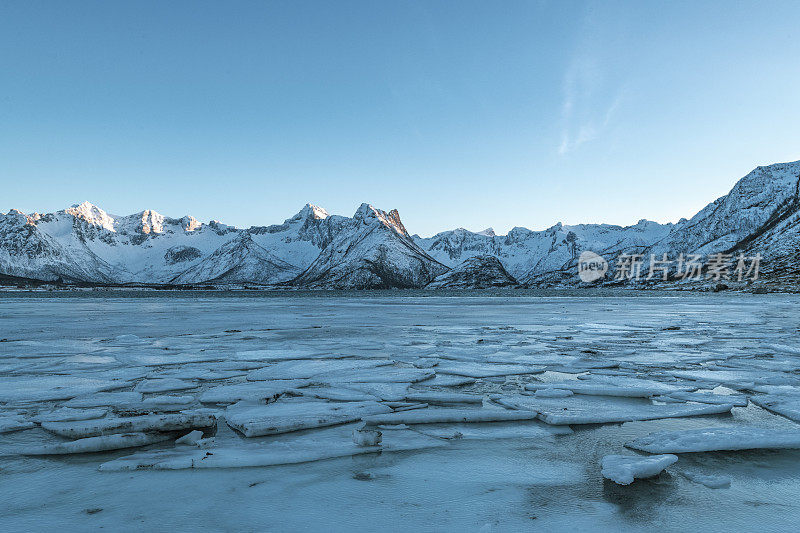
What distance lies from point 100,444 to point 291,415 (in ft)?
6.15

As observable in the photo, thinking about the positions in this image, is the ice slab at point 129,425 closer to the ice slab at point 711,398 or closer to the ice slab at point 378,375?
the ice slab at point 378,375

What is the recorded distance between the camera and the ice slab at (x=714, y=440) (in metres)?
4.42

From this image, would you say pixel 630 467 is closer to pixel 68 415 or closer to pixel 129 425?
pixel 129 425

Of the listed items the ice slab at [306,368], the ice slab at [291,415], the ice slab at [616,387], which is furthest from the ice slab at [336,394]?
the ice slab at [616,387]

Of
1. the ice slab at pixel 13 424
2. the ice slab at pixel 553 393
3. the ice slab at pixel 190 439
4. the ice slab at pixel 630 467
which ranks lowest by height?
the ice slab at pixel 13 424

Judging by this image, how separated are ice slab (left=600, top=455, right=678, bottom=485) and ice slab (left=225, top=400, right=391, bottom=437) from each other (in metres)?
2.74

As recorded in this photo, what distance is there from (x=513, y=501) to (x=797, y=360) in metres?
10.1

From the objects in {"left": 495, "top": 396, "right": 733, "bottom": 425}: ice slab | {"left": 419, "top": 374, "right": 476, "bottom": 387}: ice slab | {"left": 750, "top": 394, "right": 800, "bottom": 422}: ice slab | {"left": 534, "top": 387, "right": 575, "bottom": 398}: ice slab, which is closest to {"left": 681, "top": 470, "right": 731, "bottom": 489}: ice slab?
{"left": 495, "top": 396, "right": 733, "bottom": 425}: ice slab

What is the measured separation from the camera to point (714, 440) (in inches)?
179

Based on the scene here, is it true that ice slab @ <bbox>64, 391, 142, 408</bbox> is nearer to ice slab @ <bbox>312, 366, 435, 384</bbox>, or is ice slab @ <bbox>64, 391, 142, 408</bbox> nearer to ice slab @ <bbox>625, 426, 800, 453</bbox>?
ice slab @ <bbox>312, 366, 435, 384</bbox>

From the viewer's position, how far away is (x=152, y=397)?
661 cm

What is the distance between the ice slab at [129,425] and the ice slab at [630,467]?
12.9 ft

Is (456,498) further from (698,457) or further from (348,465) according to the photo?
(698,457)

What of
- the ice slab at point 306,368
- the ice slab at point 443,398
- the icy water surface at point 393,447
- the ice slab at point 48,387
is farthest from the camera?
the ice slab at point 306,368
